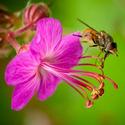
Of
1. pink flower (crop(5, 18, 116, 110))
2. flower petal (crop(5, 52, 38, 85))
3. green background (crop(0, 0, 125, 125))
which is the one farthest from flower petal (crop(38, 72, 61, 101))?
green background (crop(0, 0, 125, 125))

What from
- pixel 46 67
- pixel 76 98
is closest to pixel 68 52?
pixel 46 67

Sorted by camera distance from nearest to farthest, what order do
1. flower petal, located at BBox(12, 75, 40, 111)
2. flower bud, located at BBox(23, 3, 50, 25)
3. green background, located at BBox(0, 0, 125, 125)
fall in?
flower petal, located at BBox(12, 75, 40, 111) → flower bud, located at BBox(23, 3, 50, 25) → green background, located at BBox(0, 0, 125, 125)

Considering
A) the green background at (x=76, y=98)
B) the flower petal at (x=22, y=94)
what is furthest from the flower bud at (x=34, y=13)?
the green background at (x=76, y=98)

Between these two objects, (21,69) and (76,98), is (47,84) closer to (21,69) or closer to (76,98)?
(21,69)

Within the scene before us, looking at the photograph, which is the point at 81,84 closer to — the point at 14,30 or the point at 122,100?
the point at 14,30

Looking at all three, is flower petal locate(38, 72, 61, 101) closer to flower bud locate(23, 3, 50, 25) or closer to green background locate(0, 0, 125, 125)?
flower bud locate(23, 3, 50, 25)

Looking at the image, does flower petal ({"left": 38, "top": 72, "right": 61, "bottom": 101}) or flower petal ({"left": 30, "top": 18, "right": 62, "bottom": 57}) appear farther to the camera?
flower petal ({"left": 38, "top": 72, "right": 61, "bottom": 101})
